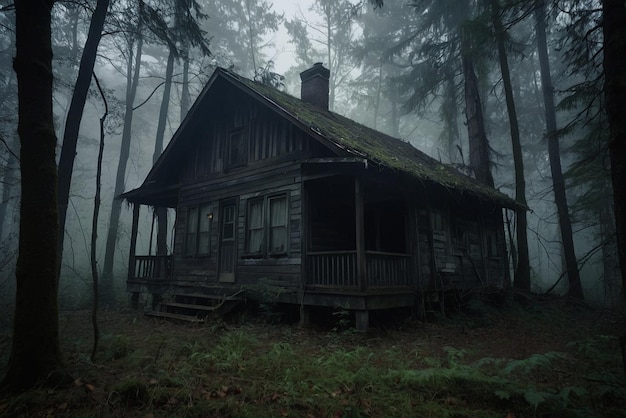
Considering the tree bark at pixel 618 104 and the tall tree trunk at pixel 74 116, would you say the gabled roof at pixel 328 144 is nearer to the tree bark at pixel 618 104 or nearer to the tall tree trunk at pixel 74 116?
the tall tree trunk at pixel 74 116

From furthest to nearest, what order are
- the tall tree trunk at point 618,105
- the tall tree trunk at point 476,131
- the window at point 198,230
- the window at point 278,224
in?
the tall tree trunk at point 476,131, the window at point 198,230, the window at point 278,224, the tall tree trunk at point 618,105

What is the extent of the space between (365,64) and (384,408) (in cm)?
3148

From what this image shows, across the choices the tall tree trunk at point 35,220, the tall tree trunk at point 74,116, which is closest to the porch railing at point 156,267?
the tall tree trunk at point 74,116

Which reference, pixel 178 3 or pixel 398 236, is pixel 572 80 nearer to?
pixel 398 236

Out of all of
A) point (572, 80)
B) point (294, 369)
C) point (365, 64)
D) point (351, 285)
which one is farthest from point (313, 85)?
point (572, 80)

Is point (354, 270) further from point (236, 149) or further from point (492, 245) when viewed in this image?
point (492, 245)

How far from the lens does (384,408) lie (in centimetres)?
439

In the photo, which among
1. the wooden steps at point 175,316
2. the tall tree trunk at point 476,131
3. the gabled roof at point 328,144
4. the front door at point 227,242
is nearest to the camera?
the gabled roof at point 328,144

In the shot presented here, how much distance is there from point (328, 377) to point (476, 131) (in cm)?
1543

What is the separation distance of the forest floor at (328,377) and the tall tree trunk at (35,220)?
0.38 meters

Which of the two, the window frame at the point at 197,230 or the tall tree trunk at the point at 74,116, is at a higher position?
the tall tree trunk at the point at 74,116

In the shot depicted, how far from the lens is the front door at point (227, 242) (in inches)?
475

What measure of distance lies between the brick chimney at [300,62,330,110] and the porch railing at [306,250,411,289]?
7.49m

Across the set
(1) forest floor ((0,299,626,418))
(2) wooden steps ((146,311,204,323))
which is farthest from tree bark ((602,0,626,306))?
(2) wooden steps ((146,311,204,323))
